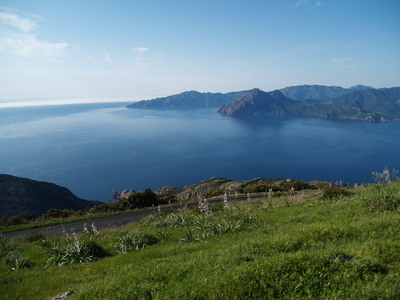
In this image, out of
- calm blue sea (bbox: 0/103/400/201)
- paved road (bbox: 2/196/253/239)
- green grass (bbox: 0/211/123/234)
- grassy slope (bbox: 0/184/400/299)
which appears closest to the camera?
grassy slope (bbox: 0/184/400/299)

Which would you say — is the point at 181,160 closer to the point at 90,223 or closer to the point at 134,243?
the point at 90,223

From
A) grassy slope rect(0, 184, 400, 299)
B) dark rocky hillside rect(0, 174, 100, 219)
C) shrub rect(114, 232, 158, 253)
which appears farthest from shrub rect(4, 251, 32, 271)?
dark rocky hillside rect(0, 174, 100, 219)

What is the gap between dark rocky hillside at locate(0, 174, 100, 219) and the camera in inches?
2568

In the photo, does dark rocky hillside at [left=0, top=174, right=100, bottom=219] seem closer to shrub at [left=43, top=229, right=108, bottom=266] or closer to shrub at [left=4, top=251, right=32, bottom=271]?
shrub at [left=4, top=251, right=32, bottom=271]

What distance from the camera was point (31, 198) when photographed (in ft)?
231

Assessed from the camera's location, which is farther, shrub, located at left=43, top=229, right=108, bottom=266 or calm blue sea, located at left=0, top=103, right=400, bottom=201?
calm blue sea, located at left=0, top=103, right=400, bottom=201

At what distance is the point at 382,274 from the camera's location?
18.6ft

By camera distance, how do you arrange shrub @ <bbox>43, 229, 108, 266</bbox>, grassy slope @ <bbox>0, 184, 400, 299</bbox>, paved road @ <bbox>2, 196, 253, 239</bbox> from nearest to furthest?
1. grassy slope @ <bbox>0, 184, 400, 299</bbox>
2. shrub @ <bbox>43, 229, 108, 266</bbox>
3. paved road @ <bbox>2, 196, 253, 239</bbox>

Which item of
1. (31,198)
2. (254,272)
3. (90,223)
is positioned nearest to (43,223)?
(90,223)

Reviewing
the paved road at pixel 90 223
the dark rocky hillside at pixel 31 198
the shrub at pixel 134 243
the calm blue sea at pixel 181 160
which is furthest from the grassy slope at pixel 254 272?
the calm blue sea at pixel 181 160

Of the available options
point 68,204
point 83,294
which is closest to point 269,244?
point 83,294

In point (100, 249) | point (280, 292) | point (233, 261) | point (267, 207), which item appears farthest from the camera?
point (267, 207)

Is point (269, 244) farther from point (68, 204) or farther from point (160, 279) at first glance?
point (68, 204)

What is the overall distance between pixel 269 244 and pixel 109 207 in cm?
2999
